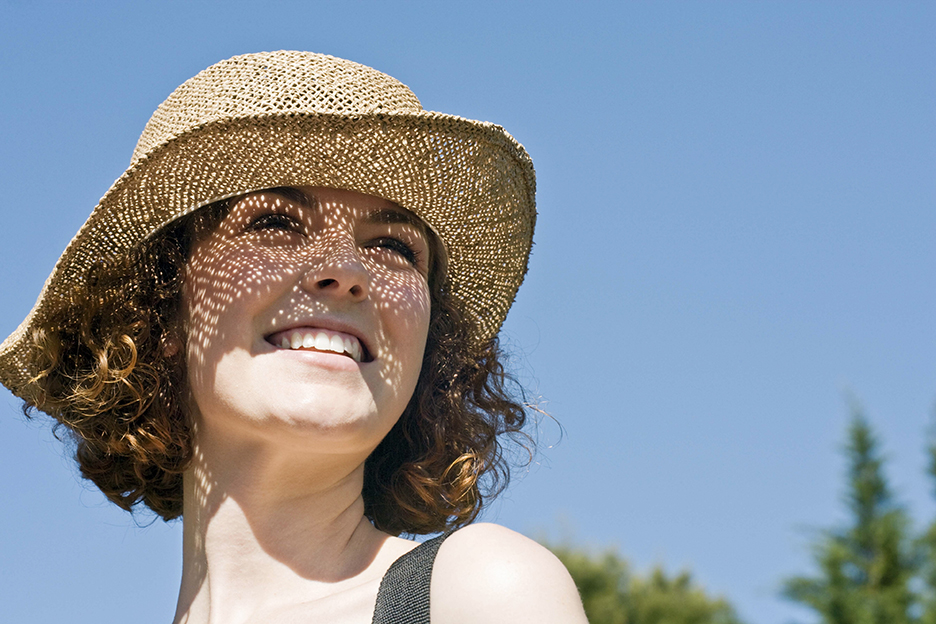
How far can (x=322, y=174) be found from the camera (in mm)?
2133

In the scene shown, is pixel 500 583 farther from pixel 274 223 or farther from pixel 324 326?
pixel 274 223

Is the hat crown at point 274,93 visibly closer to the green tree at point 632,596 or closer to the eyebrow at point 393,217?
the eyebrow at point 393,217

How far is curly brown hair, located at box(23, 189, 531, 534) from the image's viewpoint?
2.37 m

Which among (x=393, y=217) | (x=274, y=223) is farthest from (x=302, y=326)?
(x=393, y=217)

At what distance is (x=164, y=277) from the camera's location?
242 cm

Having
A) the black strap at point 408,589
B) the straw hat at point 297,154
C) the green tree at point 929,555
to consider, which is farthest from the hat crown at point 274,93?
the green tree at point 929,555

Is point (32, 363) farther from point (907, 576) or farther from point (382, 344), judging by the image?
point (907, 576)

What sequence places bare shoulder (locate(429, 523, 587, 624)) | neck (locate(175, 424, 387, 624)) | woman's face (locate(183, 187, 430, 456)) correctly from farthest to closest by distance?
neck (locate(175, 424, 387, 624)) → woman's face (locate(183, 187, 430, 456)) → bare shoulder (locate(429, 523, 587, 624))

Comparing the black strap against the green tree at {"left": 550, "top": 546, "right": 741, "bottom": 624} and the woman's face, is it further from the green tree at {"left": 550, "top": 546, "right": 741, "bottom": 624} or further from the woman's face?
the green tree at {"left": 550, "top": 546, "right": 741, "bottom": 624}

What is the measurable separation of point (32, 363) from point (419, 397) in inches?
40.6

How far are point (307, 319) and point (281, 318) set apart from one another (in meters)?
0.06

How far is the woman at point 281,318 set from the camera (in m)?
2.06

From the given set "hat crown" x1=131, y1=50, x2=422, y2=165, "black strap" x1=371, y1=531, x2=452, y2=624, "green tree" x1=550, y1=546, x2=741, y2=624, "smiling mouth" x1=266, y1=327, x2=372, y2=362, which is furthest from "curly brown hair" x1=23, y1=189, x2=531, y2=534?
"green tree" x1=550, y1=546, x2=741, y2=624

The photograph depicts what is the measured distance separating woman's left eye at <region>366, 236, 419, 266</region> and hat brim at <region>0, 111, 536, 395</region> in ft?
0.29
